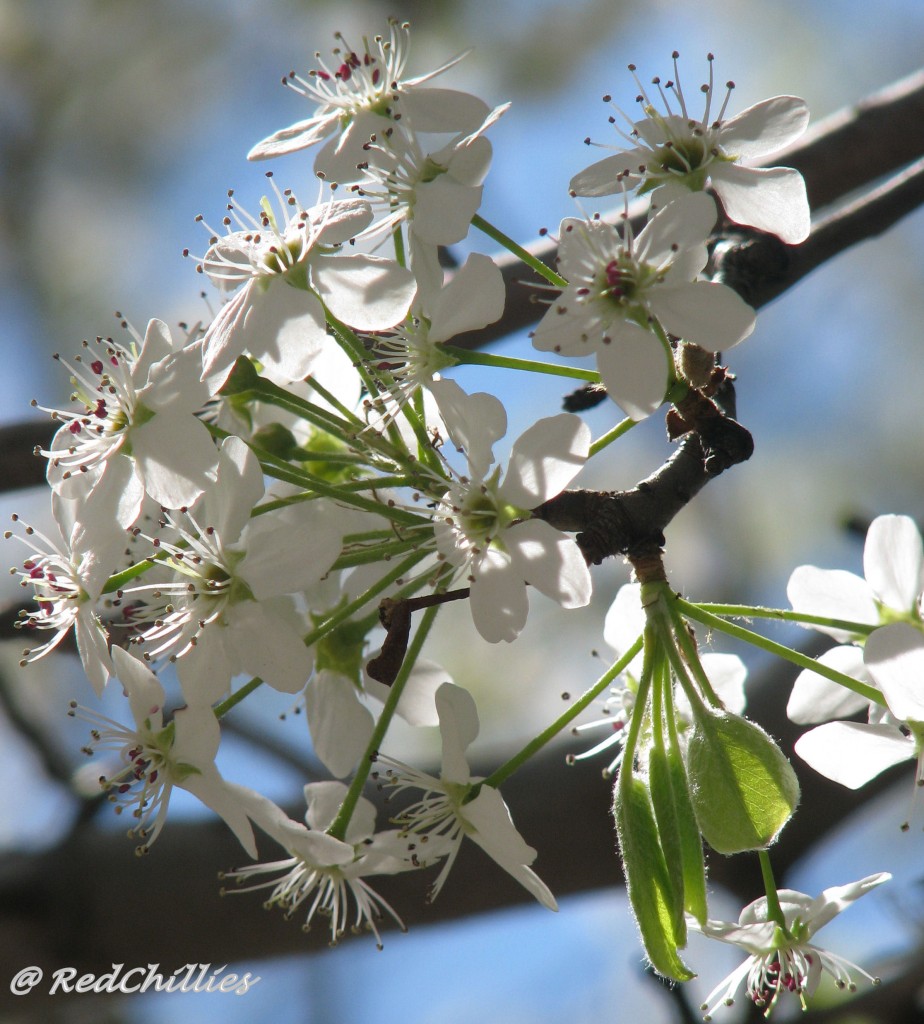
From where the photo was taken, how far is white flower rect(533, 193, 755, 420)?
1089 mm

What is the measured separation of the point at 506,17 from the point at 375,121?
3023 millimetres

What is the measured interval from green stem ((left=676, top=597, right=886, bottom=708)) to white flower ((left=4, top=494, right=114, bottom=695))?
0.59 meters

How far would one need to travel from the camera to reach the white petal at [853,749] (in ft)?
4.00

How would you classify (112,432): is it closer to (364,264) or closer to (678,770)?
(364,264)

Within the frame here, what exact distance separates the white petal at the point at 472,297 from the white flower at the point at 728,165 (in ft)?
0.51

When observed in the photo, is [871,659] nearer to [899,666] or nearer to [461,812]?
[899,666]

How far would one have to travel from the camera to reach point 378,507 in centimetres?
117

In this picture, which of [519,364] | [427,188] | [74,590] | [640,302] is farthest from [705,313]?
[74,590]

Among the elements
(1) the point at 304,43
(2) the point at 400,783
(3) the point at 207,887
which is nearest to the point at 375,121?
(2) the point at 400,783

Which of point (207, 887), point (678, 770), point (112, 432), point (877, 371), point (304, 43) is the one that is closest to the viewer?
point (678, 770)

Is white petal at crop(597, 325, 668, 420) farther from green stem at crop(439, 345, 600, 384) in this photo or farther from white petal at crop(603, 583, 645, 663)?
white petal at crop(603, 583, 645, 663)

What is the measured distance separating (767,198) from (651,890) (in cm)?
72

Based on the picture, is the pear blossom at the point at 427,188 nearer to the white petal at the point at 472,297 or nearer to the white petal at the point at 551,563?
the white petal at the point at 472,297

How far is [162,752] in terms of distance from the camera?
4.03 feet
